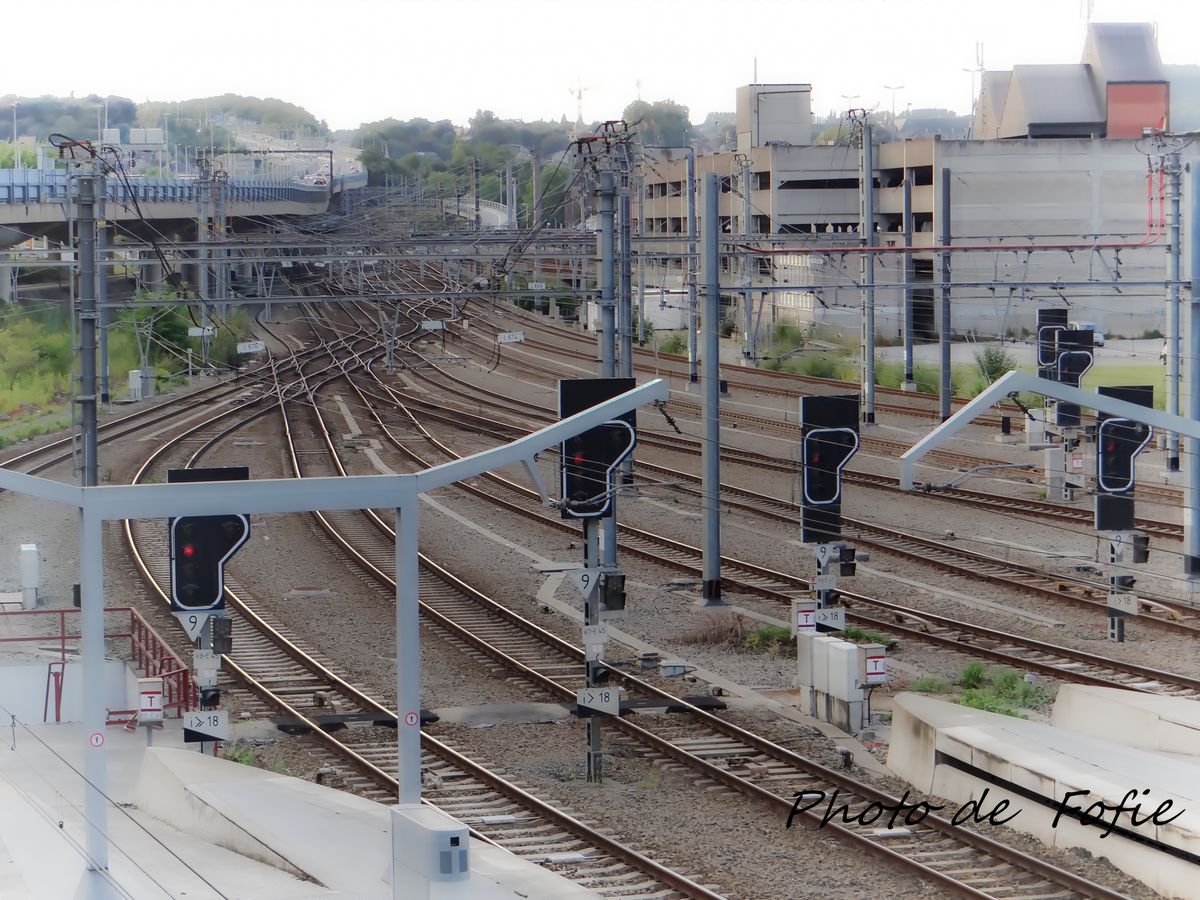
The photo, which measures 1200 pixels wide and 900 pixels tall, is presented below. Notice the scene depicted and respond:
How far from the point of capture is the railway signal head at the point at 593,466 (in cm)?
1128

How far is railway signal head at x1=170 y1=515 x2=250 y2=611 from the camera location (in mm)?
10859

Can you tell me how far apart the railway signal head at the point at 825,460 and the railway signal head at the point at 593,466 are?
331 centimetres

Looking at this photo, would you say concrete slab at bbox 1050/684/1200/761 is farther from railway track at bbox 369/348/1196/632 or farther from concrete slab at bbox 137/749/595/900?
concrete slab at bbox 137/749/595/900

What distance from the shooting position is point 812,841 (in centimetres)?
949

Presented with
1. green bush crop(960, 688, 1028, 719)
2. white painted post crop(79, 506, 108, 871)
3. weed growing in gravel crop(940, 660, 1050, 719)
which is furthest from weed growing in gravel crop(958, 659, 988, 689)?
white painted post crop(79, 506, 108, 871)

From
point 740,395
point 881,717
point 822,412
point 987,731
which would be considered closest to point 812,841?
point 987,731

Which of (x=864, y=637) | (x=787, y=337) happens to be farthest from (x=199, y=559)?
(x=787, y=337)

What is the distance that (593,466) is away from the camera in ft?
38.0

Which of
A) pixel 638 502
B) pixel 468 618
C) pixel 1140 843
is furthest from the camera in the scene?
pixel 638 502

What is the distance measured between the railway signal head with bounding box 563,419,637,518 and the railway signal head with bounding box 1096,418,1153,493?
662 cm

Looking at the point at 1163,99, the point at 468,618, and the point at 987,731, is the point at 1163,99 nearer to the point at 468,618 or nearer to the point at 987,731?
the point at 468,618

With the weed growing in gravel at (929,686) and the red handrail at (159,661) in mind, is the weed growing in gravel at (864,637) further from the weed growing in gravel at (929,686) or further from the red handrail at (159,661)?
the red handrail at (159,661)

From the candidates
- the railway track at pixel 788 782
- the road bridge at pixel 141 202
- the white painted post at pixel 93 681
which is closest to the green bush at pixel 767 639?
the railway track at pixel 788 782

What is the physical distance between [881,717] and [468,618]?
547 centimetres
